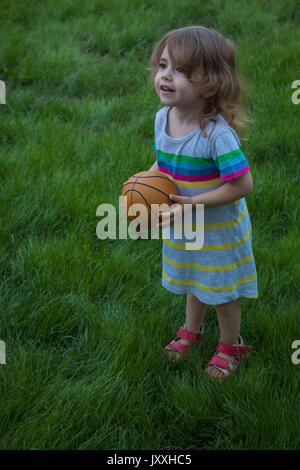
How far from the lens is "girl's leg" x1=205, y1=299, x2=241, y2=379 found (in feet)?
8.44

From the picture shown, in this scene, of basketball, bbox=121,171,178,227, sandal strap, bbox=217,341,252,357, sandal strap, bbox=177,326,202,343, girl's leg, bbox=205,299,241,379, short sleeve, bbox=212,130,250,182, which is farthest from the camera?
sandal strap, bbox=177,326,202,343

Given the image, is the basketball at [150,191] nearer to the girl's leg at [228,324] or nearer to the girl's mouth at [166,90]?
the girl's mouth at [166,90]

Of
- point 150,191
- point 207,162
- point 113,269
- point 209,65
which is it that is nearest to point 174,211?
point 150,191

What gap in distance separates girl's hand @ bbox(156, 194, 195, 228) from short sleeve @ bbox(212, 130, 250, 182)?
0.64 ft

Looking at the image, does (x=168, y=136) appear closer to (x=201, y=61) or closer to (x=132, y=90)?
(x=201, y=61)

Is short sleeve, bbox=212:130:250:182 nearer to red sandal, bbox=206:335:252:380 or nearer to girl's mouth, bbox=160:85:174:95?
girl's mouth, bbox=160:85:174:95

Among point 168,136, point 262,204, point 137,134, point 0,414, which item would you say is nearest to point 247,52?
point 137,134

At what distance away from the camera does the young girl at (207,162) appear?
85.3 inches

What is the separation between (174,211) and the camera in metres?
2.23

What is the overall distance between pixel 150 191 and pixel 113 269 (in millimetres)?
1066

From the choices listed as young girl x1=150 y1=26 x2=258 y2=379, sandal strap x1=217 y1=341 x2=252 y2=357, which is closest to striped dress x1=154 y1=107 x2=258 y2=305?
young girl x1=150 y1=26 x2=258 y2=379

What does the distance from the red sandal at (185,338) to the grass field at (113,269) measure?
0.06m

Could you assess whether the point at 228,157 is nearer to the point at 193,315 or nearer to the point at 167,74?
the point at 167,74

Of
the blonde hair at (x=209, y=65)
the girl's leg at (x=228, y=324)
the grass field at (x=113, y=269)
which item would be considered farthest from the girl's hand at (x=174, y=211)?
the grass field at (x=113, y=269)
